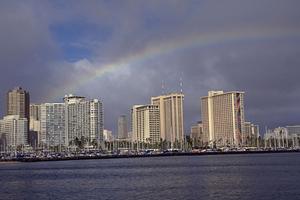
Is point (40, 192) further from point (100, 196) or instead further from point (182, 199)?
point (182, 199)

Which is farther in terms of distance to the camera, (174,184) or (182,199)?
(174,184)

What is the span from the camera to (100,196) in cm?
6353

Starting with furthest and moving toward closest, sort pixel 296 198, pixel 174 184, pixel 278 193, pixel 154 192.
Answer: pixel 174 184 < pixel 154 192 < pixel 278 193 < pixel 296 198

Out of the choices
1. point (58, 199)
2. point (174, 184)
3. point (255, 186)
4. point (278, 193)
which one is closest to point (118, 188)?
point (174, 184)

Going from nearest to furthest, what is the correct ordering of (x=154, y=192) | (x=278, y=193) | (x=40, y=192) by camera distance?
(x=278, y=193) → (x=154, y=192) → (x=40, y=192)

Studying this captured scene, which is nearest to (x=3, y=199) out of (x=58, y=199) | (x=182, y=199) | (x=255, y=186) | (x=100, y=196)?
(x=58, y=199)

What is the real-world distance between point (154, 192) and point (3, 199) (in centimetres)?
1845

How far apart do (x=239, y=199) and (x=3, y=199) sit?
28.1 meters

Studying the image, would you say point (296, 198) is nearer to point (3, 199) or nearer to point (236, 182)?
point (236, 182)

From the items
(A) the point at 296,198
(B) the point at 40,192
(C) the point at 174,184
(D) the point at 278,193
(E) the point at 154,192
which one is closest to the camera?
(A) the point at 296,198

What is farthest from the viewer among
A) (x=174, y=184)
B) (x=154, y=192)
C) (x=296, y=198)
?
(x=174, y=184)

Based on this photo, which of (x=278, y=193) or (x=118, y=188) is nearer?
(x=278, y=193)

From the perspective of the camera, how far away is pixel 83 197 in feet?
208

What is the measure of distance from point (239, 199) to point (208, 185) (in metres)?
18.8
